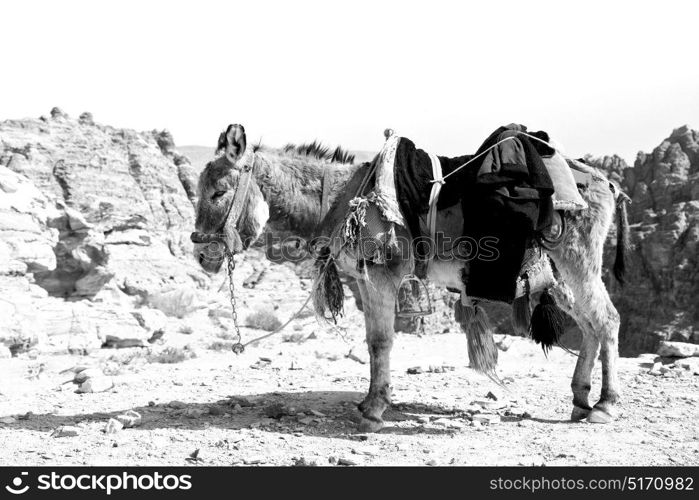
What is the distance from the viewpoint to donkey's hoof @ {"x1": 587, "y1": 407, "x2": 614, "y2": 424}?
6.72 m

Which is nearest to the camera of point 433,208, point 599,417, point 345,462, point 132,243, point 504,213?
point 345,462

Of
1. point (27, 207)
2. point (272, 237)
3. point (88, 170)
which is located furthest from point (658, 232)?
point (272, 237)

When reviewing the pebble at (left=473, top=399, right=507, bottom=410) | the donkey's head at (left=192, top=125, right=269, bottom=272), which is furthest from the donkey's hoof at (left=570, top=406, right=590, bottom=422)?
the donkey's head at (left=192, top=125, right=269, bottom=272)

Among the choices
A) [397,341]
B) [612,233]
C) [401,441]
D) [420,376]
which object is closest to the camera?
[401,441]

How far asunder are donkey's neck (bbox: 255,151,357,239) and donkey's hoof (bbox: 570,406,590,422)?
327cm

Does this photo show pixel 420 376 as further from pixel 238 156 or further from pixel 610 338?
pixel 238 156

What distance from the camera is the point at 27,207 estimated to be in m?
15.5

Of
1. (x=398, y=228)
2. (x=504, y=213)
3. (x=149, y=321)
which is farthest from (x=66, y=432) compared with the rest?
(x=149, y=321)

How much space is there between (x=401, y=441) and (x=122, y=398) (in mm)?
3457

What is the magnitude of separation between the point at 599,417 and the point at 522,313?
1.33 metres

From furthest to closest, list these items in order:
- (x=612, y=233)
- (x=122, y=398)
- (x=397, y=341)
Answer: (x=612, y=233)
(x=397, y=341)
(x=122, y=398)

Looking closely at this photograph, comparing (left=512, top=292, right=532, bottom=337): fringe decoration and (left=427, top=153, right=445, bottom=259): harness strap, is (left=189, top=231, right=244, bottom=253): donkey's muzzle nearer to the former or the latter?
(left=427, top=153, right=445, bottom=259): harness strap

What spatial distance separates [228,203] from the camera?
6.50 m

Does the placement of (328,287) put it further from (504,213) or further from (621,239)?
(621,239)
